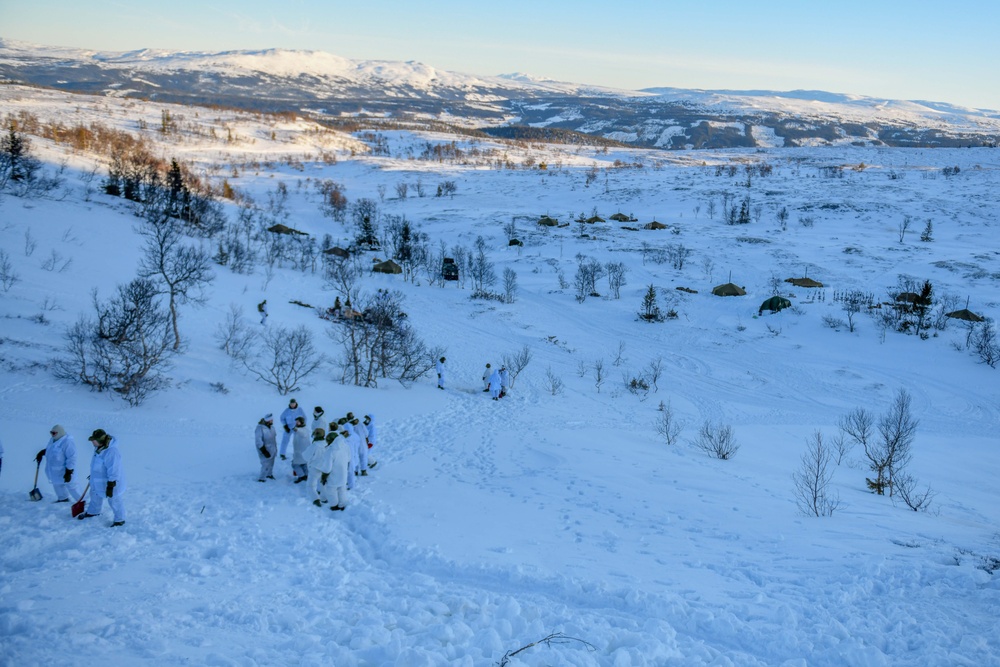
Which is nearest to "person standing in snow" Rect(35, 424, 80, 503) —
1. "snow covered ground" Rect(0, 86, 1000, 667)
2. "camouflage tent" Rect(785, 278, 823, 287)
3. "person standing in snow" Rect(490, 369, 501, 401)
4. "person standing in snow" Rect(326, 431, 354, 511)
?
"snow covered ground" Rect(0, 86, 1000, 667)

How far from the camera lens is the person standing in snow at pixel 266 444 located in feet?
27.9

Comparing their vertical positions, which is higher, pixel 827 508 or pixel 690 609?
pixel 690 609

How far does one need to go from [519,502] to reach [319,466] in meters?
2.81

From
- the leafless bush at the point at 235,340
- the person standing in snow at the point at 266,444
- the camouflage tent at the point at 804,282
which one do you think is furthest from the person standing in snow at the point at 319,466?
the camouflage tent at the point at 804,282

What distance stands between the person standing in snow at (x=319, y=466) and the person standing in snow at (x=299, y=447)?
0.55m

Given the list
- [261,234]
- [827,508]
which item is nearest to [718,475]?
[827,508]

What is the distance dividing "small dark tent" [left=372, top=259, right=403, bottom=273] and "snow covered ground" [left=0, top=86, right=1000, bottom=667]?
3769 mm

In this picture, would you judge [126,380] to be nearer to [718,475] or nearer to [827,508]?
[718,475]

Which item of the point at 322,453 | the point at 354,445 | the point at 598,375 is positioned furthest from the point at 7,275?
the point at 598,375

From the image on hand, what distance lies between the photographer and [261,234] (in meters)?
36.5

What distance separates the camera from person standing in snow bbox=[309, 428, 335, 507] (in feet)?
25.2

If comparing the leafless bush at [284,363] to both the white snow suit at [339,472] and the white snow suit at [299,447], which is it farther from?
the white snow suit at [339,472]

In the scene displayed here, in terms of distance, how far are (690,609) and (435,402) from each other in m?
10.2

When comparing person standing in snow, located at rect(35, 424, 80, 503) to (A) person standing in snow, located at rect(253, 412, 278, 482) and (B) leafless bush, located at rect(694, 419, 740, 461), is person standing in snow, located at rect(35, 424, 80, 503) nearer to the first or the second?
(A) person standing in snow, located at rect(253, 412, 278, 482)
